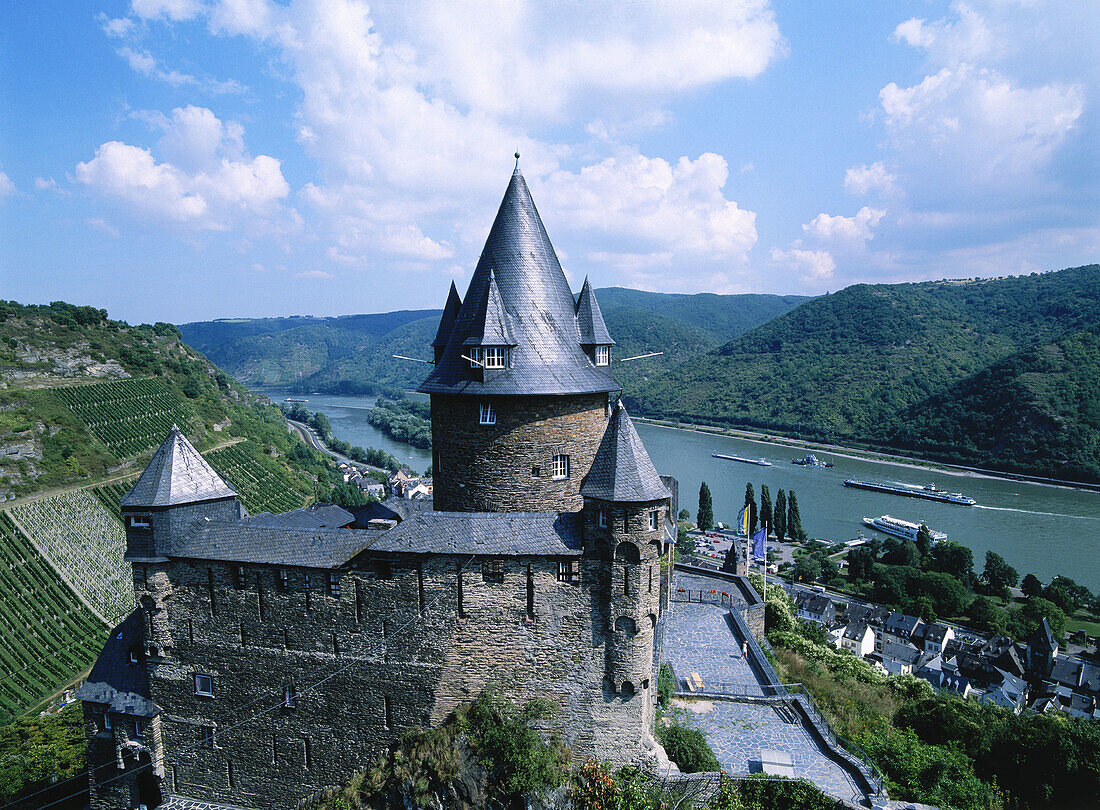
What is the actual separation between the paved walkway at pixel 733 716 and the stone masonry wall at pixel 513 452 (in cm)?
750

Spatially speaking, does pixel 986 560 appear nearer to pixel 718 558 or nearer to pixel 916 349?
pixel 718 558

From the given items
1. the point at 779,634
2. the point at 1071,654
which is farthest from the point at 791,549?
the point at 779,634

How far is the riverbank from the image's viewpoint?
85688 millimetres

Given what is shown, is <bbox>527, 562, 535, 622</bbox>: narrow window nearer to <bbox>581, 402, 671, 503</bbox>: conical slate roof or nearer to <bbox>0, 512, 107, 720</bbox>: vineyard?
<bbox>581, 402, 671, 503</bbox>: conical slate roof

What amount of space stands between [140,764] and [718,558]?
53.4 metres

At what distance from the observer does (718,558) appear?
61.9 metres

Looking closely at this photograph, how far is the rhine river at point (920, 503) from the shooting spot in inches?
2584

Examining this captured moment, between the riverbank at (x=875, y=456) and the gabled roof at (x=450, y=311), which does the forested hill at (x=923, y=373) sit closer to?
the riverbank at (x=875, y=456)

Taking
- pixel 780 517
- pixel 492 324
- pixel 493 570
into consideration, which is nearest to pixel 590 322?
pixel 492 324

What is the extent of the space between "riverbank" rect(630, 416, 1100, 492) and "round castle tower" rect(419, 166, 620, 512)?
Result: 313 feet

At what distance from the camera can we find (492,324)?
15.3m

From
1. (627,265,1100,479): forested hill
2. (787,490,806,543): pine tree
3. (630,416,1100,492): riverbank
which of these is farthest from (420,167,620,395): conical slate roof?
(627,265,1100,479): forested hill

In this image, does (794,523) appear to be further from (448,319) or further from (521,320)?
(521,320)

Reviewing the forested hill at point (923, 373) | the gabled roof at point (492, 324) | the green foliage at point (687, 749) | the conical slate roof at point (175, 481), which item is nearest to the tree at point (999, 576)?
the forested hill at point (923, 373)
